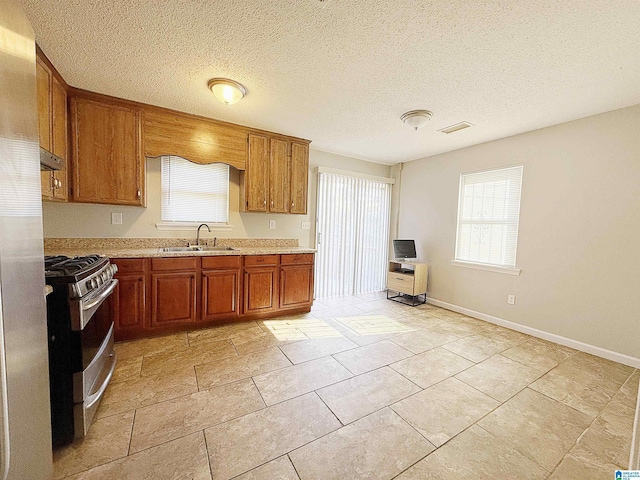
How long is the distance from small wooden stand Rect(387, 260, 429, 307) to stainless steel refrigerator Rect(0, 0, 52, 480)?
4093mm

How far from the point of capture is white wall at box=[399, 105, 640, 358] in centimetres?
250

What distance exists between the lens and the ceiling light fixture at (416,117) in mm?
2749

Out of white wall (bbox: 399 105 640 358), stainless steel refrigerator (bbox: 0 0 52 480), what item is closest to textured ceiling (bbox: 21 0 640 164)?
white wall (bbox: 399 105 640 358)

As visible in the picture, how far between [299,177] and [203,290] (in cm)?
199

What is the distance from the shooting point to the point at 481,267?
3.67 metres

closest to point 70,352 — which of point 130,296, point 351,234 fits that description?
point 130,296

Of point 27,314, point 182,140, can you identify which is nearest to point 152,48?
point 182,140

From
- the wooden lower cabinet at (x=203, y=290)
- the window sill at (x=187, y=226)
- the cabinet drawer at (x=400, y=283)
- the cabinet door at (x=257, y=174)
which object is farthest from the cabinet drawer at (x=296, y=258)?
the cabinet drawer at (x=400, y=283)

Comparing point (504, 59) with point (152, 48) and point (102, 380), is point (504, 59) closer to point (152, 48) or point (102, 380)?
point (152, 48)

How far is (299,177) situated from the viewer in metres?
3.79

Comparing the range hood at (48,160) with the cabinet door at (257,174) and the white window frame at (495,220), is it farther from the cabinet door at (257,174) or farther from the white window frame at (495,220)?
the white window frame at (495,220)

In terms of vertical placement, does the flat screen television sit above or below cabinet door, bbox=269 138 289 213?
below

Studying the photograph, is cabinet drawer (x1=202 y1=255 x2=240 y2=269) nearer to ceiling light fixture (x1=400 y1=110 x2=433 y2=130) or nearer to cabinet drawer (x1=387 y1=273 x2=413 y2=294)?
ceiling light fixture (x1=400 y1=110 x2=433 y2=130)

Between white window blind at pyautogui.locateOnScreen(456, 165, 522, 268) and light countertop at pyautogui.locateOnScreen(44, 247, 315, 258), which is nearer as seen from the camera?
light countertop at pyautogui.locateOnScreen(44, 247, 315, 258)
